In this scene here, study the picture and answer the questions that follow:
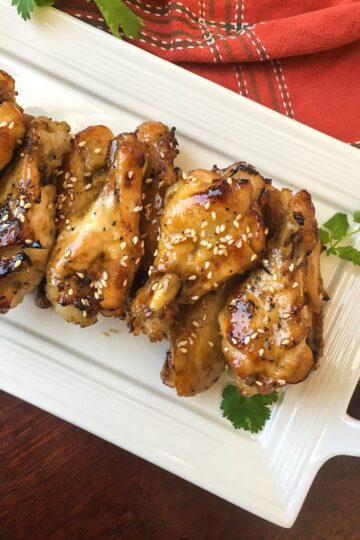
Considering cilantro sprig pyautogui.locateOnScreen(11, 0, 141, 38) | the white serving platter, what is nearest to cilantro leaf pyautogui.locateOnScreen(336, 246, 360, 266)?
the white serving platter

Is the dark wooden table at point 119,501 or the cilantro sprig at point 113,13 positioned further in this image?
the dark wooden table at point 119,501

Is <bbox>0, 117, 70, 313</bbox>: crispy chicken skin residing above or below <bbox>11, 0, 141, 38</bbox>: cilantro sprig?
below

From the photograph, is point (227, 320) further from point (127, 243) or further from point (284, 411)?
point (284, 411)

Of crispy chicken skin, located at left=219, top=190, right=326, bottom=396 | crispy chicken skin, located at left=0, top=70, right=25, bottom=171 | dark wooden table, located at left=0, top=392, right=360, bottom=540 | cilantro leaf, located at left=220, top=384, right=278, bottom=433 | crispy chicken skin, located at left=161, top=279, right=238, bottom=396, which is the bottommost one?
dark wooden table, located at left=0, top=392, right=360, bottom=540

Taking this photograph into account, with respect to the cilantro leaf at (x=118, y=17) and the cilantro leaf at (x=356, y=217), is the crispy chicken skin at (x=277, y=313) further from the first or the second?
the cilantro leaf at (x=118, y=17)

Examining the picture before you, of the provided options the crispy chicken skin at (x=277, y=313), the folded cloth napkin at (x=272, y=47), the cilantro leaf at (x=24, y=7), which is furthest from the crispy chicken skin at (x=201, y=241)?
the cilantro leaf at (x=24, y=7)

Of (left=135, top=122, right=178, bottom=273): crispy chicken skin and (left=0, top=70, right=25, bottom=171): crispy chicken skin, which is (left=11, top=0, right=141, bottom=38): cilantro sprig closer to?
(left=0, top=70, right=25, bottom=171): crispy chicken skin
